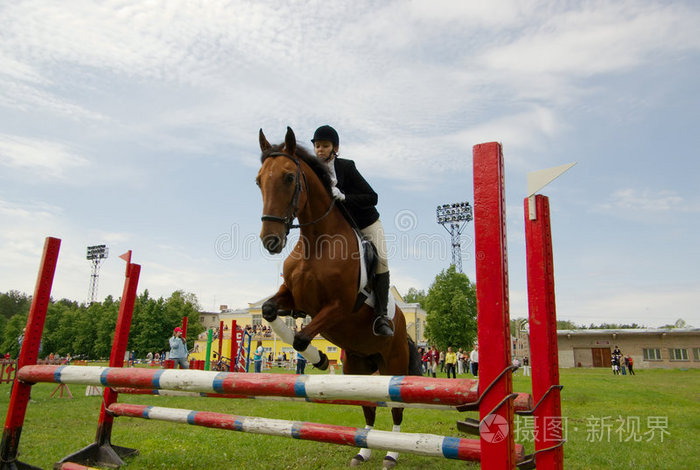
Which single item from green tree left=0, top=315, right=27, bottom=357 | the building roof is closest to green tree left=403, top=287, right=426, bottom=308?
the building roof

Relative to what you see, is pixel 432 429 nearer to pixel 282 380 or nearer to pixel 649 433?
pixel 649 433

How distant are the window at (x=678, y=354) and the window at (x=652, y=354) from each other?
42.6 inches

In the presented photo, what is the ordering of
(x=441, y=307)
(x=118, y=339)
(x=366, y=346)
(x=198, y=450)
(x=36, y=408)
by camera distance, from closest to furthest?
(x=366, y=346), (x=118, y=339), (x=198, y=450), (x=36, y=408), (x=441, y=307)

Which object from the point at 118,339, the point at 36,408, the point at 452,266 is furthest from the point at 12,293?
the point at 118,339

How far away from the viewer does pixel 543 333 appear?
2.58 metres

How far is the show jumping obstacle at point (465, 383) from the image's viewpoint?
1.78 meters

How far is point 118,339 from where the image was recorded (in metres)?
4.88

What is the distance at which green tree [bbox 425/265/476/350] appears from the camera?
38438 mm

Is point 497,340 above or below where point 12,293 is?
below

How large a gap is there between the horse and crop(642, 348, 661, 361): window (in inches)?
2089

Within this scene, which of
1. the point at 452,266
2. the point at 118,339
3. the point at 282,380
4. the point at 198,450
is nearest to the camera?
the point at 282,380

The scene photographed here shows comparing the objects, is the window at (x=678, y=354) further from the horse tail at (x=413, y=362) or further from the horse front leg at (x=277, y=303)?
the horse front leg at (x=277, y=303)

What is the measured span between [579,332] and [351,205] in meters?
52.9

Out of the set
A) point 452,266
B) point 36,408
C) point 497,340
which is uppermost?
point 452,266
